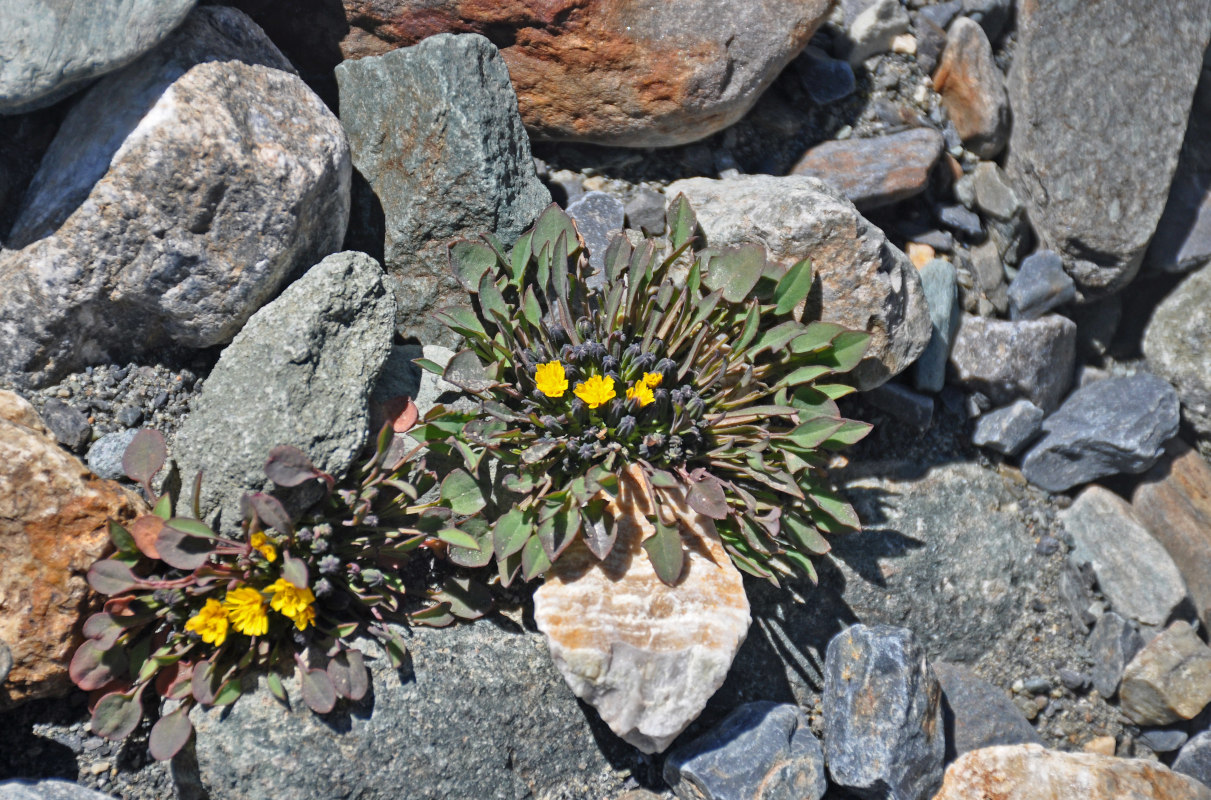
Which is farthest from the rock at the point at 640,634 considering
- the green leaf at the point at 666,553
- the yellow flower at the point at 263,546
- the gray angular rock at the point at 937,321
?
the gray angular rock at the point at 937,321

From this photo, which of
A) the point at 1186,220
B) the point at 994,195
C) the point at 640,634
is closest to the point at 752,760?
the point at 640,634

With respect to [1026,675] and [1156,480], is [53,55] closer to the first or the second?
[1026,675]

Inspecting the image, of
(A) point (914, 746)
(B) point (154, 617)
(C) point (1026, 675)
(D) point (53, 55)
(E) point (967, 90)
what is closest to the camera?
(D) point (53, 55)

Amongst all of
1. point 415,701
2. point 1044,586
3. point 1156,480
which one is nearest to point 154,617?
point 415,701

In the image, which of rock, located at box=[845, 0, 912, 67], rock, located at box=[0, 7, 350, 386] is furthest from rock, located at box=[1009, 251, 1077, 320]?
rock, located at box=[0, 7, 350, 386]

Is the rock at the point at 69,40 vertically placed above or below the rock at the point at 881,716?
above

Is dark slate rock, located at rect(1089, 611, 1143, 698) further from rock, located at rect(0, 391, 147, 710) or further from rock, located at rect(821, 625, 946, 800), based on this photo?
rock, located at rect(0, 391, 147, 710)

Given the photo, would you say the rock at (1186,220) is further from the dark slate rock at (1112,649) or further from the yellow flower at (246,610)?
the yellow flower at (246,610)

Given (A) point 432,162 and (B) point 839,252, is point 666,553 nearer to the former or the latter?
(B) point 839,252

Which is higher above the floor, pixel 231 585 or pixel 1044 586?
pixel 231 585
